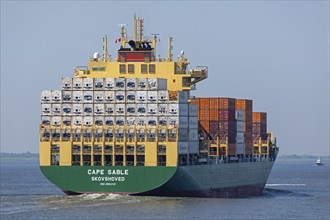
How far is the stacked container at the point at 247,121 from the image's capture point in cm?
11288

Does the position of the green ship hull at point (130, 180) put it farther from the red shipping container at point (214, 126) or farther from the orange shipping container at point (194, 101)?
the red shipping container at point (214, 126)

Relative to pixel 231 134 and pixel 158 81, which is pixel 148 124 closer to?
pixel 158 81

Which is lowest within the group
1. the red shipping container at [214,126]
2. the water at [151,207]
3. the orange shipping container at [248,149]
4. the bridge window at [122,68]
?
the water at [151,207]

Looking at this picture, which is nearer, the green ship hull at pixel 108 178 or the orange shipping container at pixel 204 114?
the green ship hull at pixel 108 178

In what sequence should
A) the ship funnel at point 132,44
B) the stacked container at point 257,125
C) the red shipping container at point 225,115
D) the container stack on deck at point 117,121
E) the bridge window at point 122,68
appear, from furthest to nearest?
the stacked container at point 257,125 < the red shipping container at point 225,115 < the ship funnel at point 132,44 < the bridge window at point 122,68 < the container stack on deck at point 117,121

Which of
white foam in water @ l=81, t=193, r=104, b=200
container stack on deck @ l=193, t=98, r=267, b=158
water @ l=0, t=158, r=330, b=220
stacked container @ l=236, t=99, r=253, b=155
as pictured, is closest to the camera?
water @ l=0, t=158, r=330, b=220

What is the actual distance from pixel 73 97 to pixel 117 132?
4.85m

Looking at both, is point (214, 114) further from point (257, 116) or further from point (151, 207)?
point (151, 207)

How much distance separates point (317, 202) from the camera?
102 m

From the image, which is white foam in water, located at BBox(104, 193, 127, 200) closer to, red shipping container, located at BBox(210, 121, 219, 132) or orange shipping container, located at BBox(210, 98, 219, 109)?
red shipping container, located at BBox(210, 121, 219, 132)

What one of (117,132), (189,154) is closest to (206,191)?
(189,154)

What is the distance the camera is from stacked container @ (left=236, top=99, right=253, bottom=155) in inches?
4444

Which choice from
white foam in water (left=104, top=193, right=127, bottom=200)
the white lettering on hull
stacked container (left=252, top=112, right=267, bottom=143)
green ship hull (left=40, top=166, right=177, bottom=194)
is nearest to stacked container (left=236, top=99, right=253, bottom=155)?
stacked container (left=252, top=112, right=267, bottom=143)

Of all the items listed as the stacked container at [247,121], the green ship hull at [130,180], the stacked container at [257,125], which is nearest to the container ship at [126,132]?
the green ship hull at [130,180]
